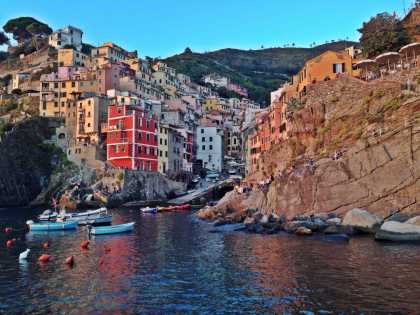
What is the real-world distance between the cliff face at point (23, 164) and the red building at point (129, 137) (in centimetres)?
2092

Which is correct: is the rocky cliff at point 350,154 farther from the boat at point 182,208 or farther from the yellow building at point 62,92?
the yellow building at point 62,92

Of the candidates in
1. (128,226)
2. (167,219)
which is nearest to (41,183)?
(167,219)

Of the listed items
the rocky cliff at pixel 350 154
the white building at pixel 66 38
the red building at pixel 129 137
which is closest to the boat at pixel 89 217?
the rocky cliff at pixel 350 154

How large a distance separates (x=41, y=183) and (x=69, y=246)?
7560 centimetres

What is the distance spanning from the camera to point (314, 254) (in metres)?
39.7

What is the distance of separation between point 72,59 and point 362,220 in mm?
132732

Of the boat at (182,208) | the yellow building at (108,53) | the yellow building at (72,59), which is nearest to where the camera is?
the boat at (182,208)

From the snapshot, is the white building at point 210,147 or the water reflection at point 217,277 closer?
the water reflection at point 217,277

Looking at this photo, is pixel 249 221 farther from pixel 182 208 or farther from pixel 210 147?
pixel 210 147

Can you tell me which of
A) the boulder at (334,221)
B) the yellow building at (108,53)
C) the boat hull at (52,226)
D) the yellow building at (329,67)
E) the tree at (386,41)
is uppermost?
the yellow building at (108,53)

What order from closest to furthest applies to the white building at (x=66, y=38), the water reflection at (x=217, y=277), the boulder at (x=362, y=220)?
the water reflection at (x=217, y=277) < the boulder at (x=362, y=220) < the white building at (x=66, y=38)

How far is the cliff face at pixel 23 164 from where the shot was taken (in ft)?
385

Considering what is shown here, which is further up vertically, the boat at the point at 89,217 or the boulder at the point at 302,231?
the boat at the point at 89,217

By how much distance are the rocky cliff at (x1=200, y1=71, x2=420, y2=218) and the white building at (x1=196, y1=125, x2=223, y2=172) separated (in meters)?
66.9
